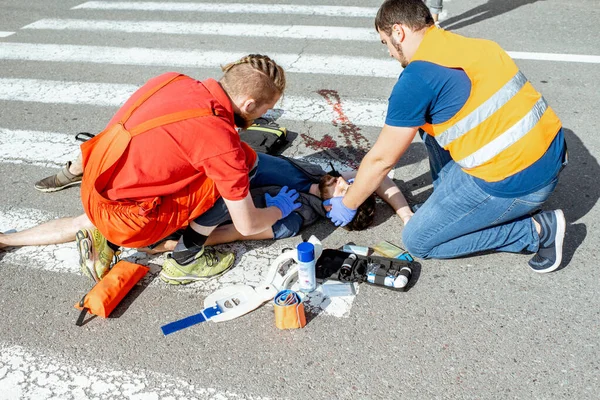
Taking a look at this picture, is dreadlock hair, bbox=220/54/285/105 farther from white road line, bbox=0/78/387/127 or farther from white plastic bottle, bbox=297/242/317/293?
white road line, bbox=0/78/387/127

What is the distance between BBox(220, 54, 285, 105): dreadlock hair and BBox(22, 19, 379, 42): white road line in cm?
393

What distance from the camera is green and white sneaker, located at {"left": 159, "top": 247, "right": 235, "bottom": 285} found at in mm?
3525

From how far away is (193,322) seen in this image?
324 cm

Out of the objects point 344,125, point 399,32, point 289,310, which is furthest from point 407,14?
point 344,125

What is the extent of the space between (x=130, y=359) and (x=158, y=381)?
9.2 inches

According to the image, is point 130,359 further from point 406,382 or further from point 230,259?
point 406,382

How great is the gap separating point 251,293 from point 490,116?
1630mm

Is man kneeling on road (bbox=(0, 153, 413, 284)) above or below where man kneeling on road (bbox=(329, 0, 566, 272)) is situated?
below

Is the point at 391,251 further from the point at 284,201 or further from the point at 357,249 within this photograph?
the point at 284,201

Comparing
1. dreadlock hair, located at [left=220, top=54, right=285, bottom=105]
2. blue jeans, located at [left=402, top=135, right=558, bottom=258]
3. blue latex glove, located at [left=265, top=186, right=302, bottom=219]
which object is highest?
dreadlock hair, located at [left=220, top=54, right=285, bottom=105]

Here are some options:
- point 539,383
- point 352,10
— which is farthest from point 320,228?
point 352,10

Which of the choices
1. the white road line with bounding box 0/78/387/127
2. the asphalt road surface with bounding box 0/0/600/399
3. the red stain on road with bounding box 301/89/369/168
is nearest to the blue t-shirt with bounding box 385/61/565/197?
the asphalt road surface with bounding box 0/0/600/399

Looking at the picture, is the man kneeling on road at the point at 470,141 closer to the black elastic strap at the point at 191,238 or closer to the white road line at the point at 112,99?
the black elastic strap at the point at 191,238

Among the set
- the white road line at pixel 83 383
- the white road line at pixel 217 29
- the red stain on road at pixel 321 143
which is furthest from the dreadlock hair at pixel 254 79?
the white road line at pixel 217 29
